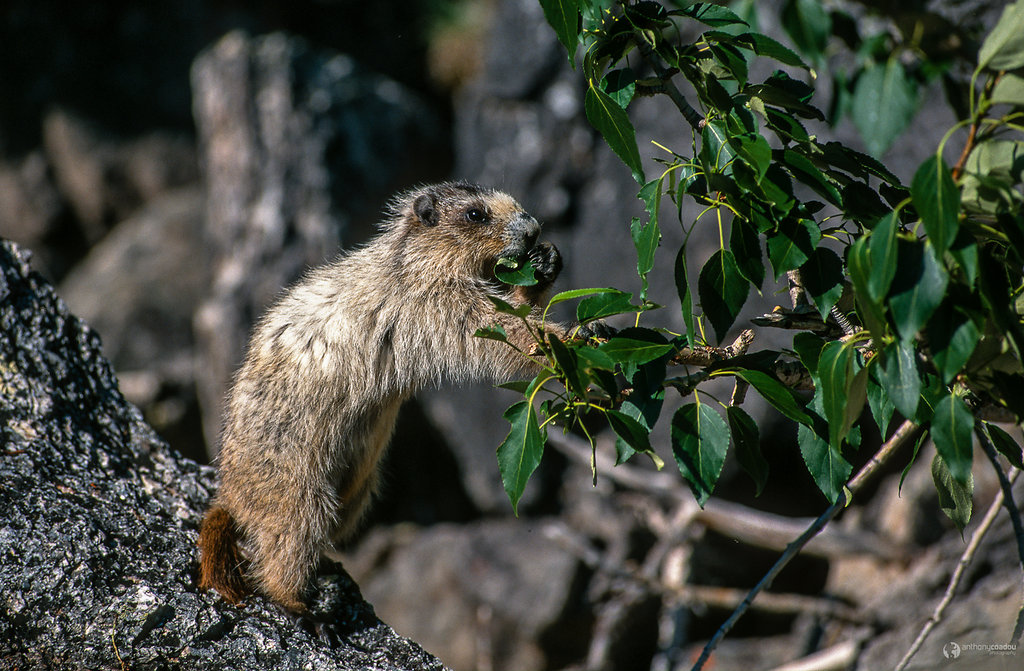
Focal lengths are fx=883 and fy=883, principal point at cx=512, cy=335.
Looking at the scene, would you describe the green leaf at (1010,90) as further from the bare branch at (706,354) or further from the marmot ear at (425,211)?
the marmot ear at (425,211)

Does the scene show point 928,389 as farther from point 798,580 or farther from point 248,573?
point 798,580

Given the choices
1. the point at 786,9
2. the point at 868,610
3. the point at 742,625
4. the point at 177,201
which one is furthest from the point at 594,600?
the point at 177,201

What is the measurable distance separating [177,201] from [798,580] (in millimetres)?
9614

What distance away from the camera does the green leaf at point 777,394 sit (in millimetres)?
2602

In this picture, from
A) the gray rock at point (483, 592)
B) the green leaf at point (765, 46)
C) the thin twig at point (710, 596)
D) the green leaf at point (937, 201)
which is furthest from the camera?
the gray rock at point (483, 592)

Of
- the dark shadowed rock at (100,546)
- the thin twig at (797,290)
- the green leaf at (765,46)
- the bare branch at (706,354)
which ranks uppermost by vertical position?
the green leaf at (765,46)

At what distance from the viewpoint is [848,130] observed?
7.76 metres

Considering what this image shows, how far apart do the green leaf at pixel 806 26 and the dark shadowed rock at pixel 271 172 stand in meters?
7.92

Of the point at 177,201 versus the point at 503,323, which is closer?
the point at 503,323

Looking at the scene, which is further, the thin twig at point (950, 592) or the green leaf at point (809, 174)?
the thin twig at point (950, 592)

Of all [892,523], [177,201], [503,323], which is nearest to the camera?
[503,323]

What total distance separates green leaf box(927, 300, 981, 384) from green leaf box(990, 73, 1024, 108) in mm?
481

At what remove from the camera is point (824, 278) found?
8.86 ft

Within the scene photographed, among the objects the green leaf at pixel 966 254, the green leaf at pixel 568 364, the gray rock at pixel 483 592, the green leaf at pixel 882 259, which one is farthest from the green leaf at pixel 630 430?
the gray rock at pixel 483 592
